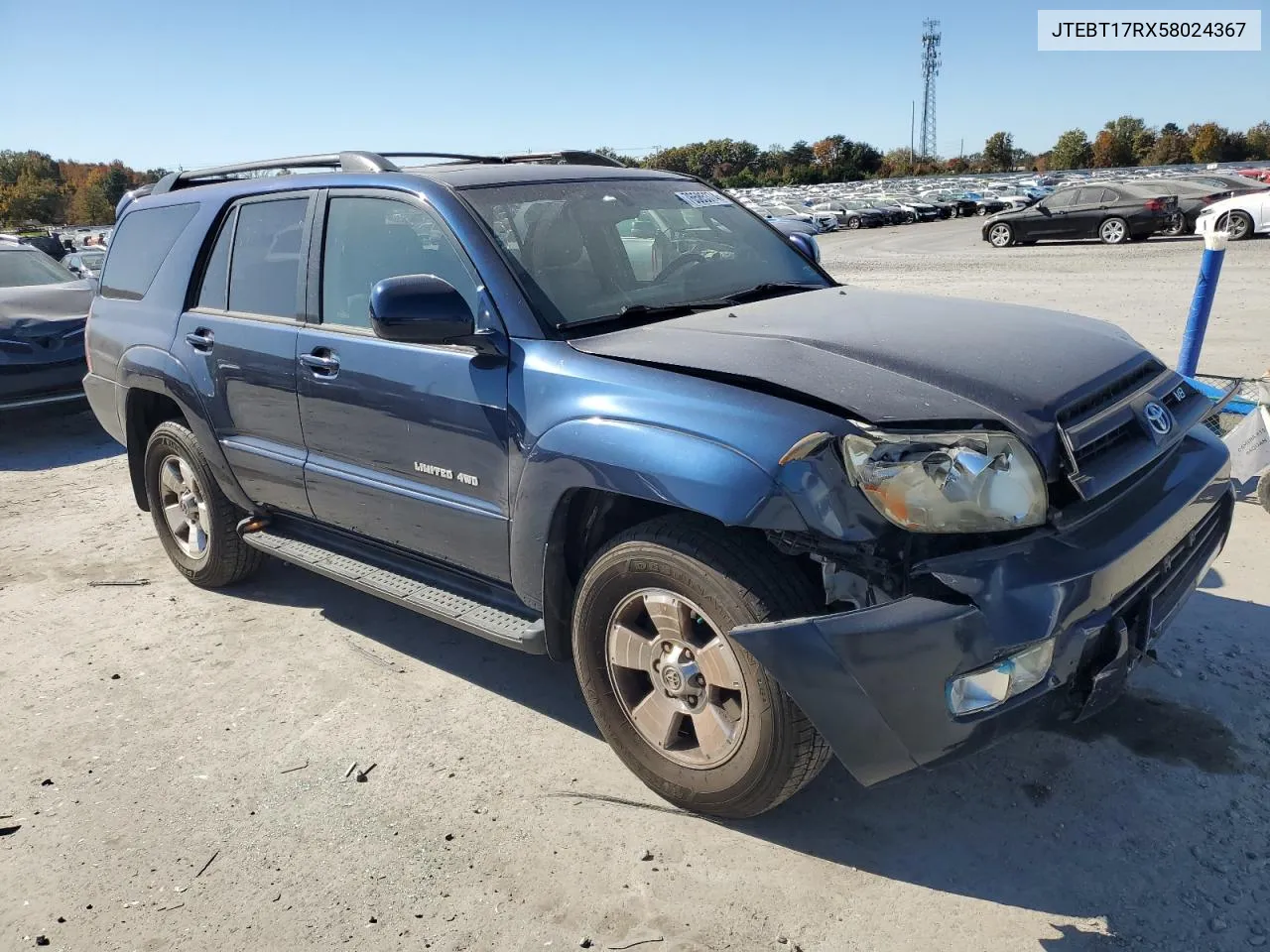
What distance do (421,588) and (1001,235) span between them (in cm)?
2413

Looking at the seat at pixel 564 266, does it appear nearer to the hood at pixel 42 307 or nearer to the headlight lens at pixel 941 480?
the headlight lens at pixel 941 480

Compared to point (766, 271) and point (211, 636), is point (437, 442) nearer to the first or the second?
point (766, 271)

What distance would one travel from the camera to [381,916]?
2.60 meters

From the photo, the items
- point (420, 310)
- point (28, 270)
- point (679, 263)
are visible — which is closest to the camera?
point (420, 310)

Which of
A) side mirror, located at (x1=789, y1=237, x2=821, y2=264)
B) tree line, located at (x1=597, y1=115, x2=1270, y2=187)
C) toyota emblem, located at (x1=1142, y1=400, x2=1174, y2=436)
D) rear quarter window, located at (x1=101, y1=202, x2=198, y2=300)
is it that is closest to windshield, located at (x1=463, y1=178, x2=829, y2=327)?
side mirror, located at (x1=789, y1=237, x2=821, y2=264)

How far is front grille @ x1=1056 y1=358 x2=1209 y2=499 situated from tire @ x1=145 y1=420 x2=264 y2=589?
3.79m

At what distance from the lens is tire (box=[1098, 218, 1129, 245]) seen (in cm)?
2252

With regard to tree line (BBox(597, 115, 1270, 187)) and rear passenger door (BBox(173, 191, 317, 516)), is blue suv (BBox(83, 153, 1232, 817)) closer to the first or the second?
rear passenger door (BBox(173, 191, 317, 516))

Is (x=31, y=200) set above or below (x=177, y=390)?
above

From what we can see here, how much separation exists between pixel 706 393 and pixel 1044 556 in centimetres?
95

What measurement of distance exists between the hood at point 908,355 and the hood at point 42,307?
7.30 m

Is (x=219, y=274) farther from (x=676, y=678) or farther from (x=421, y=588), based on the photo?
(x=676, y=678)

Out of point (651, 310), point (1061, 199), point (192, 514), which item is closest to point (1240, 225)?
point (1061, 199)

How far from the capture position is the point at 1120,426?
8.98ft
